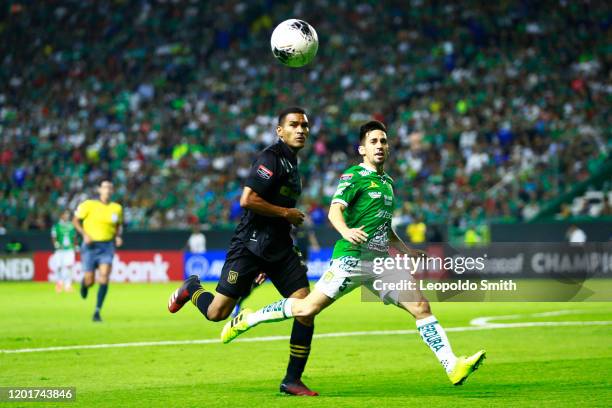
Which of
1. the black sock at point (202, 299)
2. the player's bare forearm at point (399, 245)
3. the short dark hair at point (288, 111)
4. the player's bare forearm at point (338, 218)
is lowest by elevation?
the black sock at point (202, 299)

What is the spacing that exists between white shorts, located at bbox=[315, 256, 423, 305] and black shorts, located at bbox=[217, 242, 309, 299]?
0.83 m

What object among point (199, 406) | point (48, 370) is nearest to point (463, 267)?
point (48, 370)

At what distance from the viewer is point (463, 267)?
30.4 m

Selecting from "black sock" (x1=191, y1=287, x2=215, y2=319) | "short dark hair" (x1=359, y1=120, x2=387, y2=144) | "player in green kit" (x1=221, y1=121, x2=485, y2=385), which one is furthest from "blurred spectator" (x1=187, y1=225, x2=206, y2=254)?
"short dark hair" (x1=359, y1=120, x2=387, y2=144)

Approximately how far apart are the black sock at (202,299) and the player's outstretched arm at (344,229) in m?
1.98

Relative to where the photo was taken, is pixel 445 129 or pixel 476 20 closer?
pixel 445 129

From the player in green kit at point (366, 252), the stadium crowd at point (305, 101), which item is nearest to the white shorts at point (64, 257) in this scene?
the stadium crowd at point (305, 101)

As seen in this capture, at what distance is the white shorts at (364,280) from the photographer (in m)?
9.43

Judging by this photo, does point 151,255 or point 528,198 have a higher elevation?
point 528,198

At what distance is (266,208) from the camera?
32.7 ft

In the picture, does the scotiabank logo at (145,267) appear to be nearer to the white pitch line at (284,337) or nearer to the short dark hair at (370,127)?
the white pitch line at (284,337)

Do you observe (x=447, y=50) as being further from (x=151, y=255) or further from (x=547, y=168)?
(x=151, y=255)

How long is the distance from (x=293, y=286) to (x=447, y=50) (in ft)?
95.6

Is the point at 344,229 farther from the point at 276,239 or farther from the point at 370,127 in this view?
the point at 276,239
